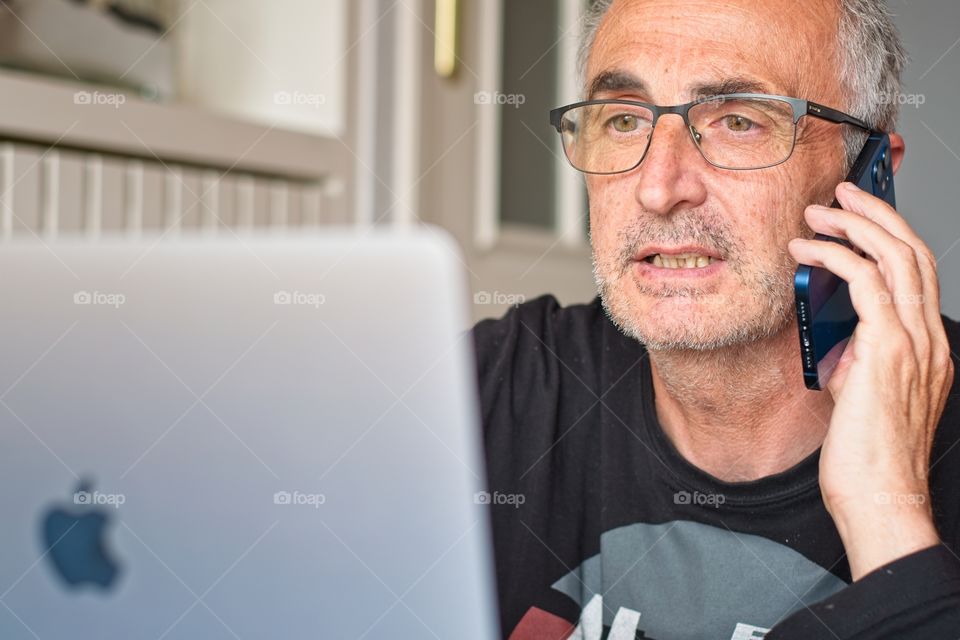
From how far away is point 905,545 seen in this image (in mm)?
755

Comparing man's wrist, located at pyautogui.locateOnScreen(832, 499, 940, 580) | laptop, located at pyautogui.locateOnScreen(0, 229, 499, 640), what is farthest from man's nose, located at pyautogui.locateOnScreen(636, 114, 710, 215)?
laptop, located at pyautogui.locateOnScreen(0, 229, 499, 640)

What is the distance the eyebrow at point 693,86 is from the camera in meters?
1.01

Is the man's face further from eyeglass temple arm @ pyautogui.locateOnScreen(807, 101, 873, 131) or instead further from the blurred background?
the blurred background

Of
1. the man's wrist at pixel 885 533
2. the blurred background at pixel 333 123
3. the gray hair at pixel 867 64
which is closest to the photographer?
the man's wrist at pixel 885 533

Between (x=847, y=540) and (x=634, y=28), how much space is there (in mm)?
615

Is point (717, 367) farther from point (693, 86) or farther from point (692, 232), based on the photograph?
point (693, 86)

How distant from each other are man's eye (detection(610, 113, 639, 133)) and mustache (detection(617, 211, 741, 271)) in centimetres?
13

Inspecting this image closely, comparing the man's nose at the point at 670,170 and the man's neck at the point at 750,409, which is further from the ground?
the man's nose at the point at 670,170

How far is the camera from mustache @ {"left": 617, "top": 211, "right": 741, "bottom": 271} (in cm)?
98

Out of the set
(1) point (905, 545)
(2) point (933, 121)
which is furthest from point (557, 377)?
(2) point (933, 121)

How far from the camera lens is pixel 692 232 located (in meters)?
0.97

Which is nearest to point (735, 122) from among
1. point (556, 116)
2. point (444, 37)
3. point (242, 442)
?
point (556, 116)

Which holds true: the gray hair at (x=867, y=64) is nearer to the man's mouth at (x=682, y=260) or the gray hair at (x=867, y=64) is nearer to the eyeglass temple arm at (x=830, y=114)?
the eyeglass temple arm at (x=830, y=114)

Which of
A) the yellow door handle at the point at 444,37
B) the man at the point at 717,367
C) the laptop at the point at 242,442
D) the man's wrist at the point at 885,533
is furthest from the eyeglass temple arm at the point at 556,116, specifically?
the yellow door handle at the point at 444,37
